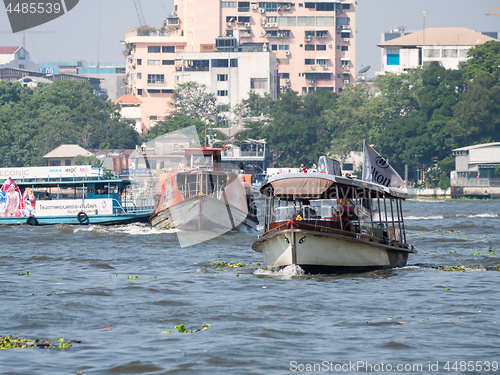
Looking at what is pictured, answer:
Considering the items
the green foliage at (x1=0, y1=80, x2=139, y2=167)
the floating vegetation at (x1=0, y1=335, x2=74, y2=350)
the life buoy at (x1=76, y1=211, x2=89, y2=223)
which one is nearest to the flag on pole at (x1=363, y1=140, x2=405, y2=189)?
the floating vegetation at (x1=0, y1=335, x2=74, y2=350)

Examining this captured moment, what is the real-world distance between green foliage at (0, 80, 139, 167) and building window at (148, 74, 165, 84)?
12.2 meters

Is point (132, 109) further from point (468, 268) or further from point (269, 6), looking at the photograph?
point (468, 268)

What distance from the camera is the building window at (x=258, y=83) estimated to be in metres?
112

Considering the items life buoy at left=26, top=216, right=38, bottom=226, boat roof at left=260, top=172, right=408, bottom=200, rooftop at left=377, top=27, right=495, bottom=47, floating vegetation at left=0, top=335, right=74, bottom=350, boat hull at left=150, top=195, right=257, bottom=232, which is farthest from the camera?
rooftop at left=377, top=27, right=495, bottom=47

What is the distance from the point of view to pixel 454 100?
84438mm

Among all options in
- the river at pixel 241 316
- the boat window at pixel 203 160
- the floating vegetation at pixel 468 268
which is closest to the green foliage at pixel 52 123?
the boat window at pixel 203 160

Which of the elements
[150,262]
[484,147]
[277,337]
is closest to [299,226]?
[277,337]

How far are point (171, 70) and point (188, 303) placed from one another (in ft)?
379

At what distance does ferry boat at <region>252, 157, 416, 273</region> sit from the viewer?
16.9 metres

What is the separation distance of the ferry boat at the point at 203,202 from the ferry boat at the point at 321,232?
12.0m

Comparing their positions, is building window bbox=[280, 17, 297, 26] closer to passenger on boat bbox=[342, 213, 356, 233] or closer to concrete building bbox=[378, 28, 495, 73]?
concrete building bbox=[378, 28, 495, 73]

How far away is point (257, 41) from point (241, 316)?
124624mm

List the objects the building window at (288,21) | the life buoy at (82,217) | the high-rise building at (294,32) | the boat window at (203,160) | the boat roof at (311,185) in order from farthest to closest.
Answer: the building window at (288,21)
the high-rise building at (294,32)
the boat window at (203,160)
the life buoy at (82,217)
the boat roof at (311,185)

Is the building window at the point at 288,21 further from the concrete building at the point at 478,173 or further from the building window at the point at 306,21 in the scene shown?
the concrete building at the point at 478,173
